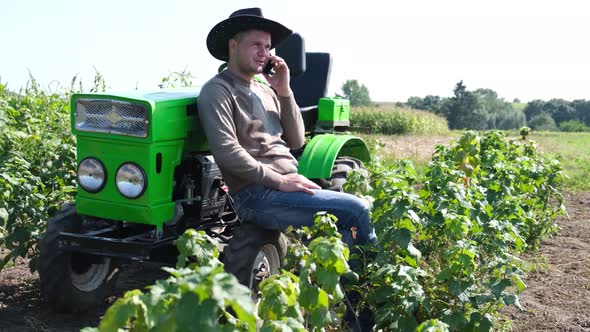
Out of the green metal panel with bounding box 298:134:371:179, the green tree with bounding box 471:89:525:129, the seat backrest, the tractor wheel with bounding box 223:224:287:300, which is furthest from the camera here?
the green tree with bounding box 471:89:525:129

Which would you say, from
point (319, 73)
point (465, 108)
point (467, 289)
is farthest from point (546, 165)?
point (465, 108)

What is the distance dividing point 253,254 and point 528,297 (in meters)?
2.23

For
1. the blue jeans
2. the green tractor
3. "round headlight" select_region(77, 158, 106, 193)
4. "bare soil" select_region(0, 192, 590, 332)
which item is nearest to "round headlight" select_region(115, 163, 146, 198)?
the green tractor

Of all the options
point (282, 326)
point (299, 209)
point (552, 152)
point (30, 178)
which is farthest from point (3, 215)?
point (552, 152)

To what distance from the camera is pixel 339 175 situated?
17.8 feet

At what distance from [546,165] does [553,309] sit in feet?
7.97

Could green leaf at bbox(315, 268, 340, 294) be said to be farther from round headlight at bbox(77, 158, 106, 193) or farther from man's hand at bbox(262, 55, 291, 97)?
man's hand at bbox(262, 55, 291, 97)

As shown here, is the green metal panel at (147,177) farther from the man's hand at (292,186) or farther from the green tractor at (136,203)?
the man's hand at (292,186)

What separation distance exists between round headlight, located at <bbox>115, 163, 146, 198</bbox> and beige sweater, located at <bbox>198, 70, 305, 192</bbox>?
42 cm

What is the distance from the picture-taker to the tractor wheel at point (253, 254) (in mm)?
3861

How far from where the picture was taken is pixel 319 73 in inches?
255

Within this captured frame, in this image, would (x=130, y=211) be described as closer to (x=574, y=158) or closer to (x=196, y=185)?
(x=196, y=185)

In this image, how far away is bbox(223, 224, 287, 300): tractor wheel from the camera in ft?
12.7

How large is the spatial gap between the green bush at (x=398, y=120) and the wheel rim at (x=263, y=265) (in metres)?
20.7
